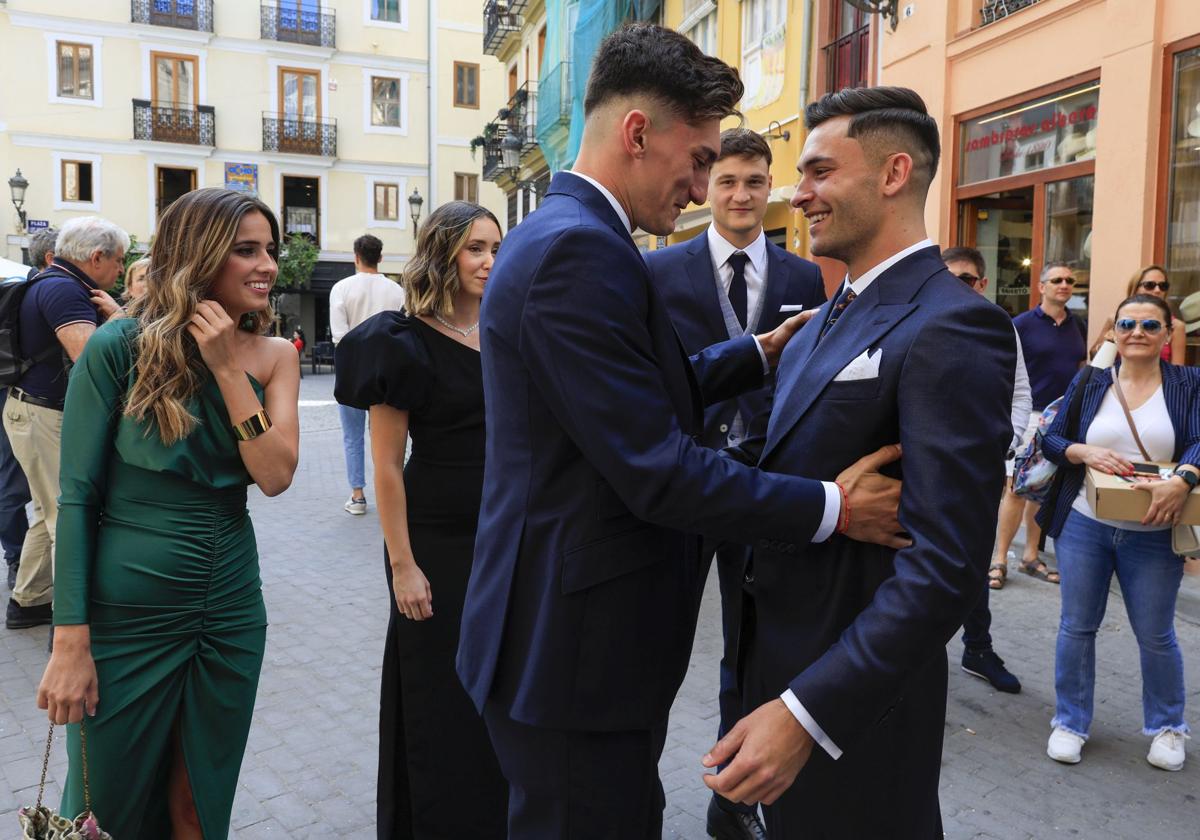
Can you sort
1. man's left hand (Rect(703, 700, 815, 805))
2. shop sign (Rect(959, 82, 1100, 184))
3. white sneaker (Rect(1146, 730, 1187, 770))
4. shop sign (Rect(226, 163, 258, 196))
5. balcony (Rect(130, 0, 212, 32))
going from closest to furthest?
man's left hand (Rect(703, 700, 815, 805))
white sneaker (Rect(1146, 730, 1187, 770))
shop sign (Rect(959, 82, 1100, 184))
balcony (Rect(130, 0, 212, 32))
shop sign (Rect(226, 163, 258, 196))

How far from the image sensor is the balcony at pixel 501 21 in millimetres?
27031

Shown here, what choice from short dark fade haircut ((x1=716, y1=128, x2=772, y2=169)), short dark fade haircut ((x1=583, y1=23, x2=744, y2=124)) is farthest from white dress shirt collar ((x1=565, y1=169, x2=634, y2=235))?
short dark fade haircut ((x1=716, y1=128, x2=772, y2=169))

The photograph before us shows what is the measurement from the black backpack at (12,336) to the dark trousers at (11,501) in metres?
0.69

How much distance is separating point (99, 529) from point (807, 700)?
194cm

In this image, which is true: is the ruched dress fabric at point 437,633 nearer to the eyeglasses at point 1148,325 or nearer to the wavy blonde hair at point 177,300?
the wavy blonde hair at point 177,300

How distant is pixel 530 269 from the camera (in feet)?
5.73

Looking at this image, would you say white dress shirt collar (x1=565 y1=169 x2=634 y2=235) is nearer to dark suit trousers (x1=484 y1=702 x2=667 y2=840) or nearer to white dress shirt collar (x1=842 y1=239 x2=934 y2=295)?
white dress shirt collar (x1=842 y1=239 x2=934 y2=295)

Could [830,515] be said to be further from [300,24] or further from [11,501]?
[300,24]

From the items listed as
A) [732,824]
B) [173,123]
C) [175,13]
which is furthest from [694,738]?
[175,13]

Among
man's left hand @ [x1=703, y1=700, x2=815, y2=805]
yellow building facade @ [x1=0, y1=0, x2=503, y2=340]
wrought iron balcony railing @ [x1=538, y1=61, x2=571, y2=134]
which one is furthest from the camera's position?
yellow building facade @ [x1=0, y1=0, x2=503, y2=340]

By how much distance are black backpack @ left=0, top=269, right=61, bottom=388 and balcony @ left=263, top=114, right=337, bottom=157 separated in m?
32.0

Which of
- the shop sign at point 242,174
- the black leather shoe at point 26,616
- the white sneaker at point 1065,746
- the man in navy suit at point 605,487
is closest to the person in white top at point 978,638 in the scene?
the white sneaker at point 1065,746

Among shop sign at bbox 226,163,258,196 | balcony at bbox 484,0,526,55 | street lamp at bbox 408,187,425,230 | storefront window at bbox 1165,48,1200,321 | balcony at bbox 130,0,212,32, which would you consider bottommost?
storefront window at bbox 1165,48,1200,321

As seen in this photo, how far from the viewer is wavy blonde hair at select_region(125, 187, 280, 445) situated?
2496 mm
